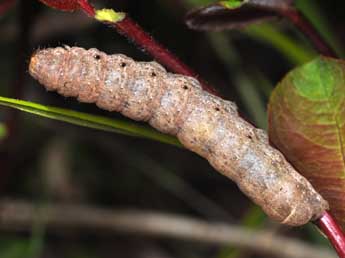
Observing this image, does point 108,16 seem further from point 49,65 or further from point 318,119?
point 318,119

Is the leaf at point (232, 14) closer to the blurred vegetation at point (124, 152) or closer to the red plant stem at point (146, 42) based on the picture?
the red plant stem at point (146, 42)

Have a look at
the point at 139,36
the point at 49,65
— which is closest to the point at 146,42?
the point at 139,36

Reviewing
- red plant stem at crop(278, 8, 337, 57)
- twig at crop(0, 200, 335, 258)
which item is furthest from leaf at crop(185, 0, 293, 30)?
twig at crop(0, 200, 335, 258)

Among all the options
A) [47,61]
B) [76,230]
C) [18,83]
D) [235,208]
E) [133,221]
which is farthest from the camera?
[235,208]

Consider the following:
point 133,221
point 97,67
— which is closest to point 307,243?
point 133,221

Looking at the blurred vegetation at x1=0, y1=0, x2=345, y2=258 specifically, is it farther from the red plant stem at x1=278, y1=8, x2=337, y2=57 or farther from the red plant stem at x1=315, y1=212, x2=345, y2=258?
the red plant stem at x1=315, y1=212, x2=345, y2=258

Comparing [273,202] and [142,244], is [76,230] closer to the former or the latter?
[142,244]
